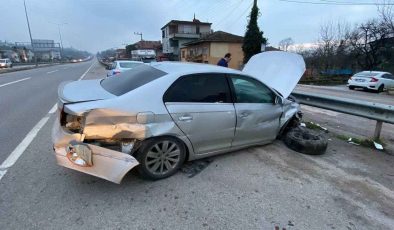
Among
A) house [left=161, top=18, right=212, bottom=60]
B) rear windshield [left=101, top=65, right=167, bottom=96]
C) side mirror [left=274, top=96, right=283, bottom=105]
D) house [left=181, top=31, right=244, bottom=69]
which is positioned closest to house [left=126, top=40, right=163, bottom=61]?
house [left=161, top=18, right=212, bottom=60]

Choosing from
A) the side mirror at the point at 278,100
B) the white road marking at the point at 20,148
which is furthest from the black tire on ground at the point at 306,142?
the white road marking at the point at 20,148

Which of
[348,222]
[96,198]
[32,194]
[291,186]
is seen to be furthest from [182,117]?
[348,222]

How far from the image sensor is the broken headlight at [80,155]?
290cm

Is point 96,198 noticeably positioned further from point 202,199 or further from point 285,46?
point 285,46

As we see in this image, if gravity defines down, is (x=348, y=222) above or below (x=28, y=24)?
below

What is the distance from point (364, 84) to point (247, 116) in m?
18.8

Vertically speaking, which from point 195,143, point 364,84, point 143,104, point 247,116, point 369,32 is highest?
point 369,32

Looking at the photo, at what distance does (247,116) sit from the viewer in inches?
157

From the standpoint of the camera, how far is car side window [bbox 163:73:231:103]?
11.2ft

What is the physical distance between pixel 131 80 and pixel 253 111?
6.24 feet

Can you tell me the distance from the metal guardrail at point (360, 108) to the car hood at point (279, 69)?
114cm

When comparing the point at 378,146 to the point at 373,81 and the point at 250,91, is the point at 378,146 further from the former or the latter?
the point at 373,81

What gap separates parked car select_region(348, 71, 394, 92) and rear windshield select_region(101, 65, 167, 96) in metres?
19.5

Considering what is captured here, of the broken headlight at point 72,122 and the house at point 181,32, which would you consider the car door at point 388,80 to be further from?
the house at point 181,32
